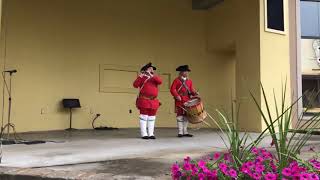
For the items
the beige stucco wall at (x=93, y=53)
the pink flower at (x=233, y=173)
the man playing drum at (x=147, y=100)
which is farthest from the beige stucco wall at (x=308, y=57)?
the pink flower at (x=233, y=173)

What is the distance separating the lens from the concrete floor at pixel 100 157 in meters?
4.75

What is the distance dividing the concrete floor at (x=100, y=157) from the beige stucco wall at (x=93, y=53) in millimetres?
2711

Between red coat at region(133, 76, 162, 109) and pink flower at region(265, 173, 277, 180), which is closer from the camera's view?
pink flower at region(265, 173, 277, 180)

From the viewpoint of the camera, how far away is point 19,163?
5.51 m

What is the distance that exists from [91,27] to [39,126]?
2.86m

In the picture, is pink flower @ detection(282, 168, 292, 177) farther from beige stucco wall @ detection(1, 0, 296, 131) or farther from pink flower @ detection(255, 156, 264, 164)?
beige stucco wall @ detection(1, 0, 296, 131)

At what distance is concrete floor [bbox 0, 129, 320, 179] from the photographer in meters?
4.75

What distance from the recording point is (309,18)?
450 inches

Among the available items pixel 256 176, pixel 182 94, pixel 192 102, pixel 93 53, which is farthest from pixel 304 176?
pixel 93 53

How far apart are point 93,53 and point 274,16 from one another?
461 cm

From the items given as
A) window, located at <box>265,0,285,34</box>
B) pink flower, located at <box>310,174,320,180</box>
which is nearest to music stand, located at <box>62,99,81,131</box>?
window, located at <box>265,0,285,34</box>

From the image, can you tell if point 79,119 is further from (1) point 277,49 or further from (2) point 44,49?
(1) point 277,49

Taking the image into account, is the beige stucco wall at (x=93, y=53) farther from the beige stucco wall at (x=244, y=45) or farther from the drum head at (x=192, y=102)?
the drum head at (x=192, y=102)

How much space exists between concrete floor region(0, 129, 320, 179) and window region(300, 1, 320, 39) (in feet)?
16.0
